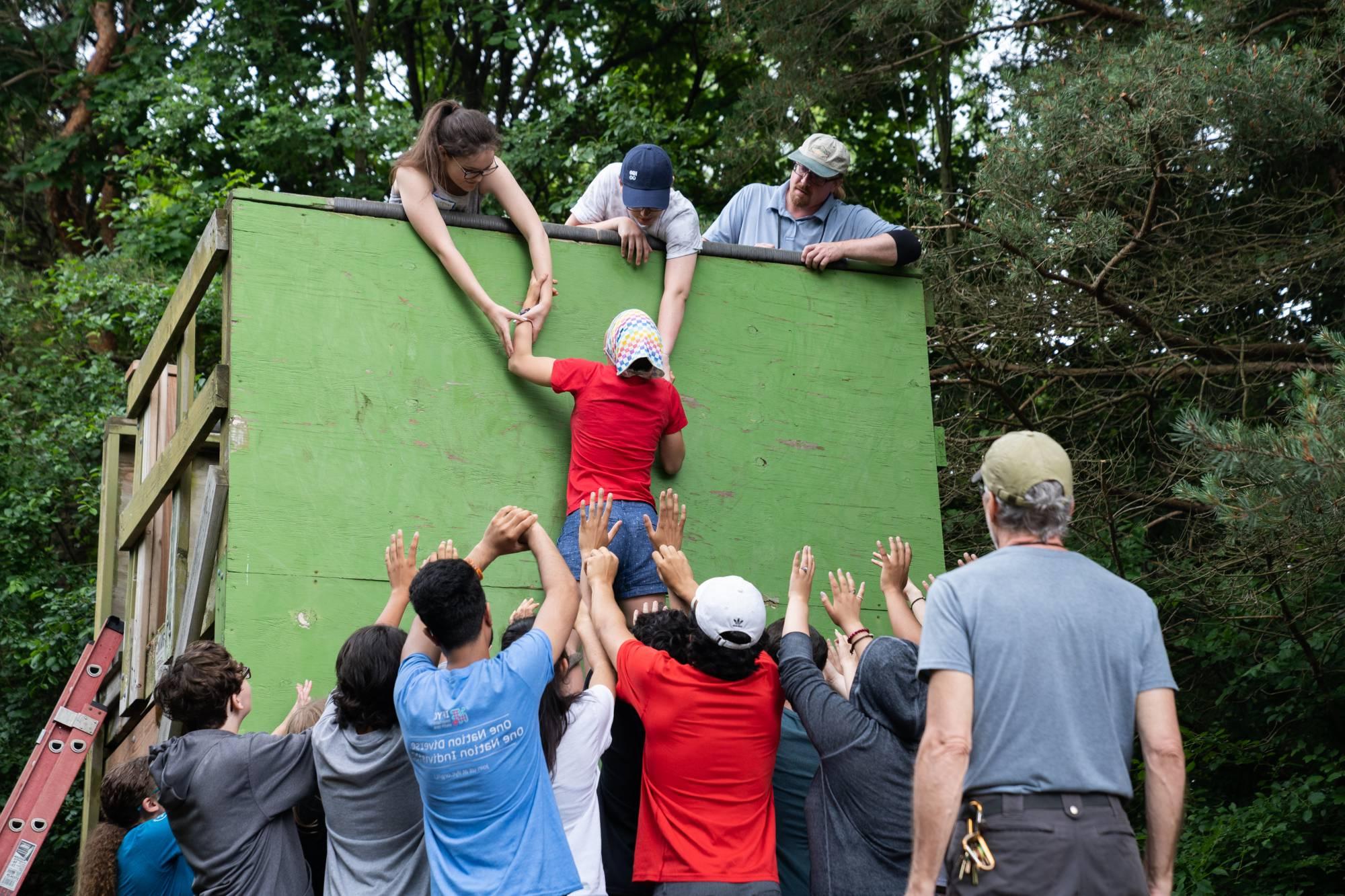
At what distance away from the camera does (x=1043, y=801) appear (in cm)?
304

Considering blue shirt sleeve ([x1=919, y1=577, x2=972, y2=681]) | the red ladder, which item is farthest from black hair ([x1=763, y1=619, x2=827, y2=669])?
the red ladder

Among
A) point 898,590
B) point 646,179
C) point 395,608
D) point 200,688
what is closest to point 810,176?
point 646,179

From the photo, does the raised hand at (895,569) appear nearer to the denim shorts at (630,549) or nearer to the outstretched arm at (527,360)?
the denim shorts at (630,549)

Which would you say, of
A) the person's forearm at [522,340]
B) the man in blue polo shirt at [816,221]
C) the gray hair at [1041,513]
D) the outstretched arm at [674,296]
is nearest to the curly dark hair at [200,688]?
the person's forearm at [522,340]

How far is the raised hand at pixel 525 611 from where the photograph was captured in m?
4.60

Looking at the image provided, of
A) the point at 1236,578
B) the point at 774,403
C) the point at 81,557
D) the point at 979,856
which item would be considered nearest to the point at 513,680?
the point at 979,856

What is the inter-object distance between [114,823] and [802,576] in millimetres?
2769

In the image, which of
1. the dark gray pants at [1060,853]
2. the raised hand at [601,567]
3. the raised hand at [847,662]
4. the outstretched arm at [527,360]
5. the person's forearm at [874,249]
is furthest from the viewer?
the person's forearm at [874,249]

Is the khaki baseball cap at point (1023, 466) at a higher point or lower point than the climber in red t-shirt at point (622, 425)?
lower

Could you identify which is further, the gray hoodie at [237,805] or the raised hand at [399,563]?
the raised hand at [399,563]

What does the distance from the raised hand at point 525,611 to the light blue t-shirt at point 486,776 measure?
794 millimetres

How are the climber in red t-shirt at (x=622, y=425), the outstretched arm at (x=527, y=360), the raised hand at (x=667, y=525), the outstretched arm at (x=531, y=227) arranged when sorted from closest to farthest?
the raised hand at (x=667, y=525) < the climber in red t-shirt at (x=622, y=425) < the outstretched arm at (x=527, y=360) < the outstretched arm at (x=531, y=227)

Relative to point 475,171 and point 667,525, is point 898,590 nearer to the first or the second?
point 667,525

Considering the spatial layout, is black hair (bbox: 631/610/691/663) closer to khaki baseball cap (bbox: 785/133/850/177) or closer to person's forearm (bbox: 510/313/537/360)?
person's forearm (bbox: 510/313/537/360)
